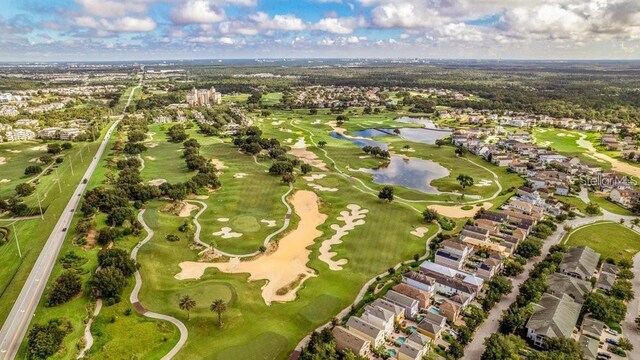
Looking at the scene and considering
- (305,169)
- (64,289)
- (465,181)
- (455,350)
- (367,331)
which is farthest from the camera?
(305,169)

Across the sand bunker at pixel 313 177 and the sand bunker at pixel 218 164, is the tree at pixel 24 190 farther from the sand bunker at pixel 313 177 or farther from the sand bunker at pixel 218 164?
the sand bunker at pixel 313 177

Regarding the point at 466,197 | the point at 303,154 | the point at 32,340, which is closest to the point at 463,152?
the point at 466,197

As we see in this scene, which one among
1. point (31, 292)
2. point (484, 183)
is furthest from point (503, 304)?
point (31, 292)

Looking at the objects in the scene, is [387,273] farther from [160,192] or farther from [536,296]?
[160,192]

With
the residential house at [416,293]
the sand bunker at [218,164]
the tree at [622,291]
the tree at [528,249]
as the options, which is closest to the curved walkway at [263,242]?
the residential house at [416,293]

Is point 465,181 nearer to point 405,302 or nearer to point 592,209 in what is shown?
point 592,209

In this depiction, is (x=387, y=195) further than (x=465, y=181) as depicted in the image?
No
